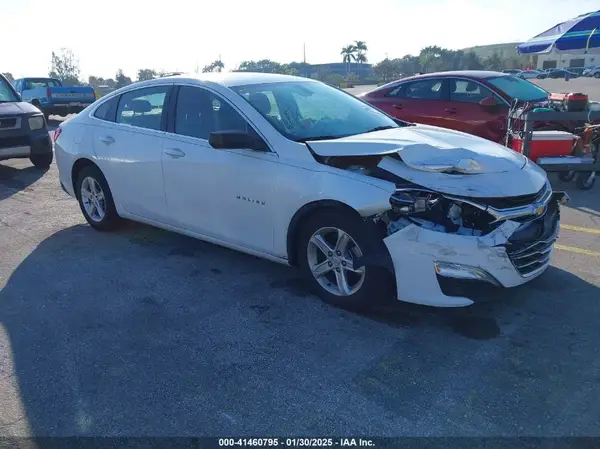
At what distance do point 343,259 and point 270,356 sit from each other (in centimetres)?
89

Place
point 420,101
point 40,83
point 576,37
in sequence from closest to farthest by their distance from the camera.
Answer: point 420,101, point 576,37, point 40,83

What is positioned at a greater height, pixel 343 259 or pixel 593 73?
pixel 593 73

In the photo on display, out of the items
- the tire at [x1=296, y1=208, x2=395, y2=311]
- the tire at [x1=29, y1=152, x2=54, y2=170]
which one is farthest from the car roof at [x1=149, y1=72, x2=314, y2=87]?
the tire at [x1=29, y1=152, x2=54, y2=170]

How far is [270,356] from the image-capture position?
3250 millimetres

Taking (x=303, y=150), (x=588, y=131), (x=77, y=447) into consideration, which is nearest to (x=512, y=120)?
(x=588, y=131)

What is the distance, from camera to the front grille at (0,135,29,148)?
348 inches

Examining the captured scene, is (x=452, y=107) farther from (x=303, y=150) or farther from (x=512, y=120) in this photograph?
(x=303, y=150)

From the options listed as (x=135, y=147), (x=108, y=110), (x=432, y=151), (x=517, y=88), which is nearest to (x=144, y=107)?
(x=135, y=147)

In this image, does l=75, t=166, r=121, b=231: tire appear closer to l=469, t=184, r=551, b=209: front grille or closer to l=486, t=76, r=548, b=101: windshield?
l=469, t=184, r=551, b=209: front grille

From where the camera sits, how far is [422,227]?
333 cm

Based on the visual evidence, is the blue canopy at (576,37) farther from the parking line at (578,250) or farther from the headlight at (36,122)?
the headlight at (36,122)

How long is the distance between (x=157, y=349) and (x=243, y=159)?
1.59 meters

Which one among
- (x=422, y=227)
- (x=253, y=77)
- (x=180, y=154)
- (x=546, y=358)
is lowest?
(x=546, y=358)

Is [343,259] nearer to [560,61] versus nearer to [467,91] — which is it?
[467,91]
